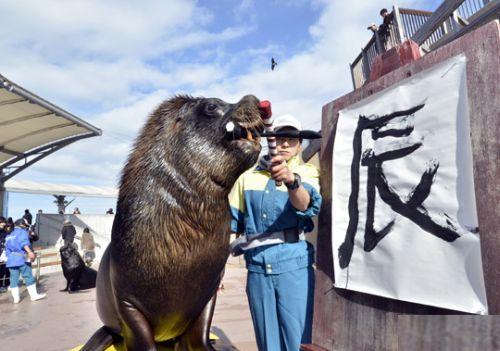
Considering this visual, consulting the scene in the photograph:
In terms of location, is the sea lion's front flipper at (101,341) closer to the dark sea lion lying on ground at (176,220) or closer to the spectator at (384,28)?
the dark sea lion lying on ground at (176,220)

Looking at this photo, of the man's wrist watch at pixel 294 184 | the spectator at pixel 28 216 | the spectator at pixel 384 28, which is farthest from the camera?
the spectator at pixel 28 216

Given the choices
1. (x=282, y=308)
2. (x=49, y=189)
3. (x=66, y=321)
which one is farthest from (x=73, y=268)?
(x=49, y=189)

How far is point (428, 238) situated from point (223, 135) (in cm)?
95

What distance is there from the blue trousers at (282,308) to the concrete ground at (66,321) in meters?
1.37

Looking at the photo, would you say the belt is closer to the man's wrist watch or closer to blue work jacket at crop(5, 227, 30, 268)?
the man's wrist watch

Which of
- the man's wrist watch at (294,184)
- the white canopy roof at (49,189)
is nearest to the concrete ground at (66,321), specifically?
the man's wrist watch at (294,184)

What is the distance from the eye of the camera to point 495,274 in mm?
1205

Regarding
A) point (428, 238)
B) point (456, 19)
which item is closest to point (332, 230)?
point (428, 238)

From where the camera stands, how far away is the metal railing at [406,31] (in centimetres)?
430

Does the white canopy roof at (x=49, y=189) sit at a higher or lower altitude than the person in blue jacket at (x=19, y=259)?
higher

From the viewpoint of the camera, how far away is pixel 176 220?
4.53 ft

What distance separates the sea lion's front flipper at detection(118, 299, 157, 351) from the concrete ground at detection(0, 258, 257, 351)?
1889mm

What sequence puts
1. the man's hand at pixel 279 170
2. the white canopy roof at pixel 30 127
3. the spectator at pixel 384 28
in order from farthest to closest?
the white canopy roof at pixel 30 127
the spectator at pixel 384 28
the man's hand at pixel 279 170

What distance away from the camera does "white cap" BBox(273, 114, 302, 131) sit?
80.3 inches
